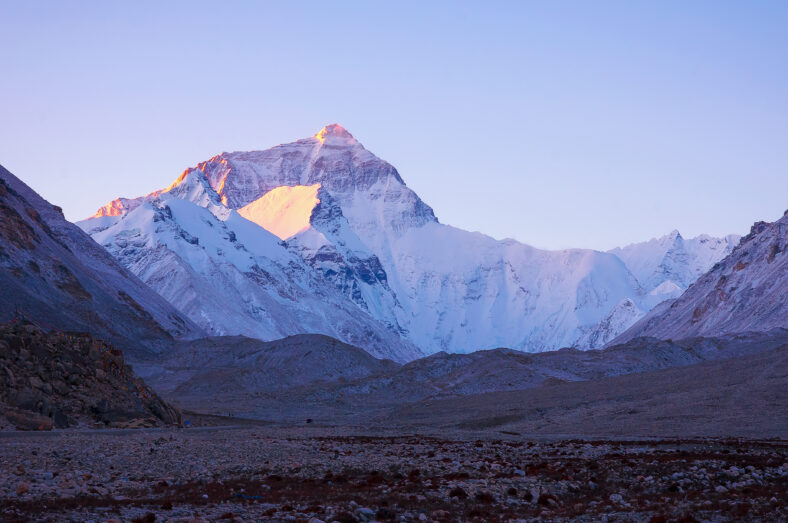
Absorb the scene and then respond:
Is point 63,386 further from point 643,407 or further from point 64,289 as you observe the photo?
point 64,289

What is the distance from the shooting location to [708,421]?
66.0m

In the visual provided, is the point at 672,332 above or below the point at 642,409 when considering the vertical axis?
above

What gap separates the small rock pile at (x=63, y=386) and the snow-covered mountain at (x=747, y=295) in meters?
121

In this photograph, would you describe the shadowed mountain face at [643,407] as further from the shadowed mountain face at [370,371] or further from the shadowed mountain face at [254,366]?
the shadowed mountain face at [254,366]

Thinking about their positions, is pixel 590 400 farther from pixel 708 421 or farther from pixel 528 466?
pixel 528 466

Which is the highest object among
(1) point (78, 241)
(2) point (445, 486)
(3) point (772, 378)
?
(1) point (78, 241)

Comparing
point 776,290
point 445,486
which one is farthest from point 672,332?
point 445,486

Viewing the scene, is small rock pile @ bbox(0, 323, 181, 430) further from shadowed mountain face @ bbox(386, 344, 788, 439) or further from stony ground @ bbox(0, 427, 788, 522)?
shadowed mountain face @ bbox(386, 344, 788, 439)

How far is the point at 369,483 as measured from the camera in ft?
87.8

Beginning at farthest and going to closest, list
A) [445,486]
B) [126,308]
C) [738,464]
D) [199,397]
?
[126,308], [199,397], [738,464], [445,486]

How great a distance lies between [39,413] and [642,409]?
157ft

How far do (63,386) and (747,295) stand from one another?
148546 millimetres

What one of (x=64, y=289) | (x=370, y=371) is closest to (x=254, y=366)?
(x=370, y=371)

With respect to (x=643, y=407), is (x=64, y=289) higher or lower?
higher
